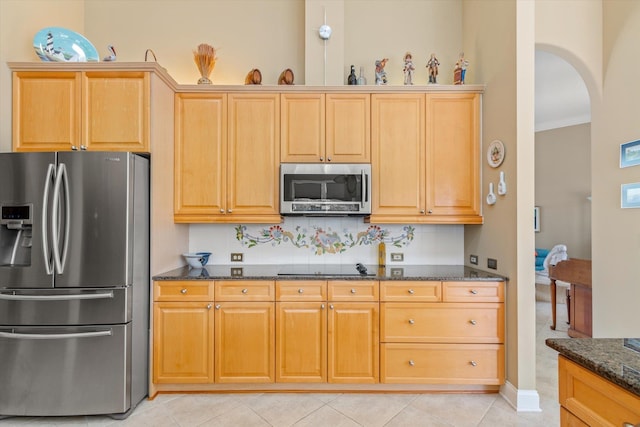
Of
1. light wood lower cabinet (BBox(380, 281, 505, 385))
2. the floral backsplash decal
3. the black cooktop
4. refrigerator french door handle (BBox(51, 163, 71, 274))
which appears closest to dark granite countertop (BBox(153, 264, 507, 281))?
the black cooktop

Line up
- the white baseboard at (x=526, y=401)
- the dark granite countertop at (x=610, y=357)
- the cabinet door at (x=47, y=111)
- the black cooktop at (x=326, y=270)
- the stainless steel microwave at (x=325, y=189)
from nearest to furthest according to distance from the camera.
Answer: the dark granite countertop at (x=610, y=357) < the white baseboard at (x=526, y=401) < the cabinet door at (x=47, y=111) < the black cooktop at (x=326, y=270) < the stainless steel microwave at (x=325, y=189)

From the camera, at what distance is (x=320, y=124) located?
105 inches

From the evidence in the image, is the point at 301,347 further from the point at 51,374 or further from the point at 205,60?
the point at 205,60

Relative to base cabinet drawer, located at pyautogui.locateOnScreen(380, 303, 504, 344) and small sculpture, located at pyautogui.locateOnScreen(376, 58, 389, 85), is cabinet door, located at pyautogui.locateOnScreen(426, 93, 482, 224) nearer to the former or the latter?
small sculpture, located at pyautogui.locateOnScreen(376, 58, 389, 85)

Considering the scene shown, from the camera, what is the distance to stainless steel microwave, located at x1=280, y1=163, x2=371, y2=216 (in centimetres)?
261

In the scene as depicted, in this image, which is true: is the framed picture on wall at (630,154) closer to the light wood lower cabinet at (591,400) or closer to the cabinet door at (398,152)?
the cabinet door at (398,152)

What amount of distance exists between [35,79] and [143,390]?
2.45m

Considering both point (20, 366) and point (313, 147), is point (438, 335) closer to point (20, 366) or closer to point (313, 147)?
point (313, 147)

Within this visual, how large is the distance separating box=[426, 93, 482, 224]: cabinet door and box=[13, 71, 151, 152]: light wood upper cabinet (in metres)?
2.30

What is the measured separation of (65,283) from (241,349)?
127 cm

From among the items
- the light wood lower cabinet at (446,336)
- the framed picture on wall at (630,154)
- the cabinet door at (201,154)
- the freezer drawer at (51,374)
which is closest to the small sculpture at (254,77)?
the cabinet door at (201,154)

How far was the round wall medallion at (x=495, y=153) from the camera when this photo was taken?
2391 mm

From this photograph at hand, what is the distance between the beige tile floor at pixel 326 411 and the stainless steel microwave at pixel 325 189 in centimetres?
145

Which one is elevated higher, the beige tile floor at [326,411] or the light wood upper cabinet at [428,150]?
the light wood upper cabinet at [428,150]
